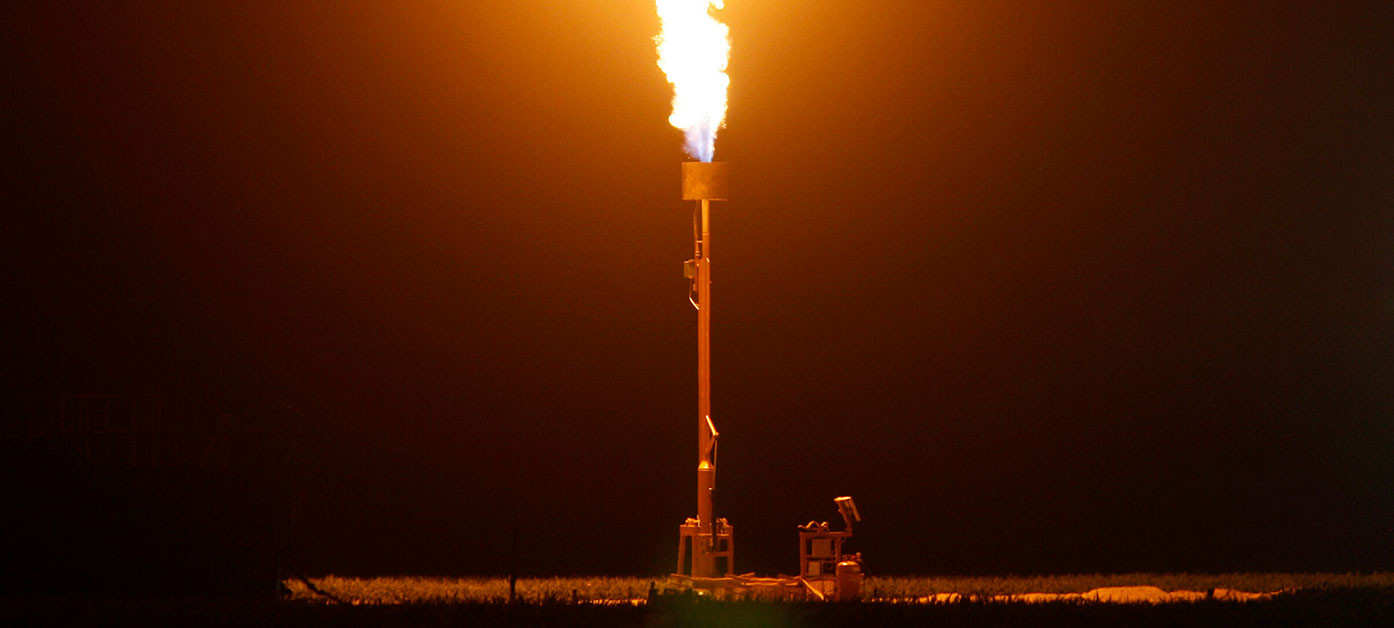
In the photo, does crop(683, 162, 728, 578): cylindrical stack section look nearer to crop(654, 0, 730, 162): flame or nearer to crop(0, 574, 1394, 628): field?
crop(654, 0, 730, 162): flame

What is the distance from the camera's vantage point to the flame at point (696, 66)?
15594 millimetres

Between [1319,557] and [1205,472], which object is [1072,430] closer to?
[1205,472]

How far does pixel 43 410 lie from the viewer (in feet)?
61.7

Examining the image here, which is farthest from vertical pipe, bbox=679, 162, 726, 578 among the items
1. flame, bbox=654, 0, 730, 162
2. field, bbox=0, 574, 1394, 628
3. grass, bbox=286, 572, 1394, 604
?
field, bbox=0, 574, 1394, 628

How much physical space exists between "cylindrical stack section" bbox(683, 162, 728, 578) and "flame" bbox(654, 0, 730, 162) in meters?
0.53

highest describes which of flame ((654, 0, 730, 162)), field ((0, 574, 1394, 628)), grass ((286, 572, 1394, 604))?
flame ((654, 0, 730, 162))

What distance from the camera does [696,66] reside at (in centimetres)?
1573

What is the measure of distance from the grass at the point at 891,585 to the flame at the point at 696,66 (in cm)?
478

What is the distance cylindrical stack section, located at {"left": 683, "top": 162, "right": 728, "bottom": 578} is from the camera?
15.0m

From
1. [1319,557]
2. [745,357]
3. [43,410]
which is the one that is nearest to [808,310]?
[745,357]

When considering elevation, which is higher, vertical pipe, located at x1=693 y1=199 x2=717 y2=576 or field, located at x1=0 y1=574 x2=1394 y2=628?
vertical pipe, located at x1=693 y1=199 x2=717 y2=576

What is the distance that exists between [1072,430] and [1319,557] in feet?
13.7

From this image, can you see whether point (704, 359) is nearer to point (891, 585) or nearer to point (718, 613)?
point (718, 613)

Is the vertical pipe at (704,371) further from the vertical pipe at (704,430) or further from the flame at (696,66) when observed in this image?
the flame at (696,66)
